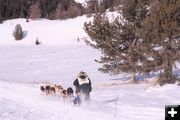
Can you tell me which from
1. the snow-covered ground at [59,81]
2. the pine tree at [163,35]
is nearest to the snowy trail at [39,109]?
the snow-covered ground at [59,81]

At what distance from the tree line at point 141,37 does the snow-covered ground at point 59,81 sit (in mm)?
1347

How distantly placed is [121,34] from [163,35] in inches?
156

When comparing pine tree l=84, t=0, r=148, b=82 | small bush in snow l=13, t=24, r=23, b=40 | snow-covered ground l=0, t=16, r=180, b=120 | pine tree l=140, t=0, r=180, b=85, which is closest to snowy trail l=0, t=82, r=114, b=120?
snow-covered ground l=0, t=16, r=180, b=120

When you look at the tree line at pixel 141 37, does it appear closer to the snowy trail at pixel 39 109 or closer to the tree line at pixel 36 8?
the snowy trail at pixel 39 109

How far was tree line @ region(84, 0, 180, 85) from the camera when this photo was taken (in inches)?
1005

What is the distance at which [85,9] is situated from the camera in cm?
7606

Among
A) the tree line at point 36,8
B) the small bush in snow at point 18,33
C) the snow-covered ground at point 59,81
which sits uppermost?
the tree line at point 36,8

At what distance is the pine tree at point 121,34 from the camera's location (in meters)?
28.4

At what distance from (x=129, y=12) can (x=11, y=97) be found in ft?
38.8

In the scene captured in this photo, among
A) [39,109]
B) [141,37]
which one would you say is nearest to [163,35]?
[141,37]

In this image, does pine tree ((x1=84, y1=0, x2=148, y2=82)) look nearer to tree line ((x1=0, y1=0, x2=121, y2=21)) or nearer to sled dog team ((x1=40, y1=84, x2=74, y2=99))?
sled dog team ((x1=40, y1=84, x2=74, y2=99))

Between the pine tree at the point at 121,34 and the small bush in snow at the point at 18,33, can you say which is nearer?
the pine tree at the point at 121,34

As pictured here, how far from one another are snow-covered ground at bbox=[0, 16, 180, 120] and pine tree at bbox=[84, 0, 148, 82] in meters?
1.32

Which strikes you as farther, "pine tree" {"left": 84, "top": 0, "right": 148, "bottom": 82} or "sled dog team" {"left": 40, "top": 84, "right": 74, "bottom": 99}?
"pine tree" {"left": 84, "top": 0, "right": 148, "bottom": 82}
